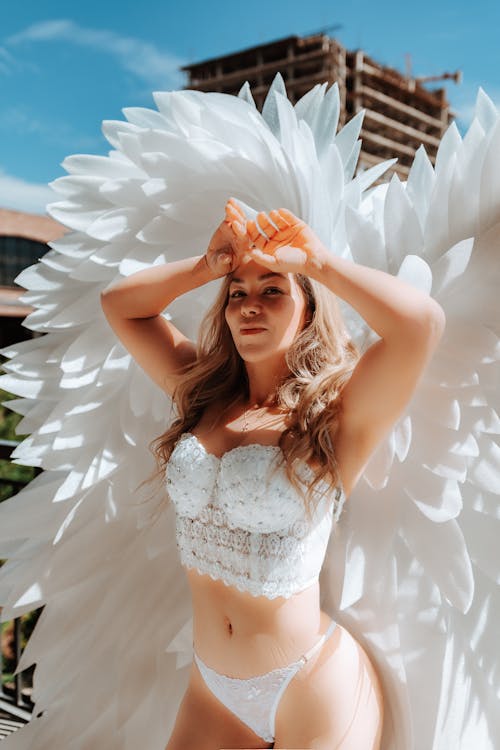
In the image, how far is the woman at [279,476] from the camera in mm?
1181

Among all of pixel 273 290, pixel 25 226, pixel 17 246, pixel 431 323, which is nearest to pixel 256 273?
pixel 273 290

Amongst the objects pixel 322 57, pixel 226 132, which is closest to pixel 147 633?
pixel 226 132

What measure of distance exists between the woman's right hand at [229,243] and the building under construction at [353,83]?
43.6m

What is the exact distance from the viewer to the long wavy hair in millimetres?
1238

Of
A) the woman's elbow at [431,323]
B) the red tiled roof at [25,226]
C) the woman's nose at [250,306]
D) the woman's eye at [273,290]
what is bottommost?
the woman's elbow at [431,323]

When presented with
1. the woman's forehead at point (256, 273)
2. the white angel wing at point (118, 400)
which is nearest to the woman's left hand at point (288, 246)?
the woman's forehead at point (256, 273)

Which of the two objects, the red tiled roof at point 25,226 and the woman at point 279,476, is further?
the red tiled roof at point 25,226

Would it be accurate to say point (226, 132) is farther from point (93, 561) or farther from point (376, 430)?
point (93, 561)

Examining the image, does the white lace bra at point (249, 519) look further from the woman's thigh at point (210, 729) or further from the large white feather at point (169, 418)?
the woman's thigh at point (210, 729)

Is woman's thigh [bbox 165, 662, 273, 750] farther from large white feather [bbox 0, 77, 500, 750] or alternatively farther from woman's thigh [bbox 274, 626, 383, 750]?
large white feather [bbox 0, 77, 500, 750]

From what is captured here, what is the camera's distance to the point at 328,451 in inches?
48.6

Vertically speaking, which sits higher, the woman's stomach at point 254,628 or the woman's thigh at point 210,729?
the woman's stomach at point 254,628

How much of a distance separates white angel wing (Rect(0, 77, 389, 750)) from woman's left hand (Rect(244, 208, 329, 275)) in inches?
9.2

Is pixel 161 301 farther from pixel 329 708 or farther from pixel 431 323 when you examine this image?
pixel 329 708
